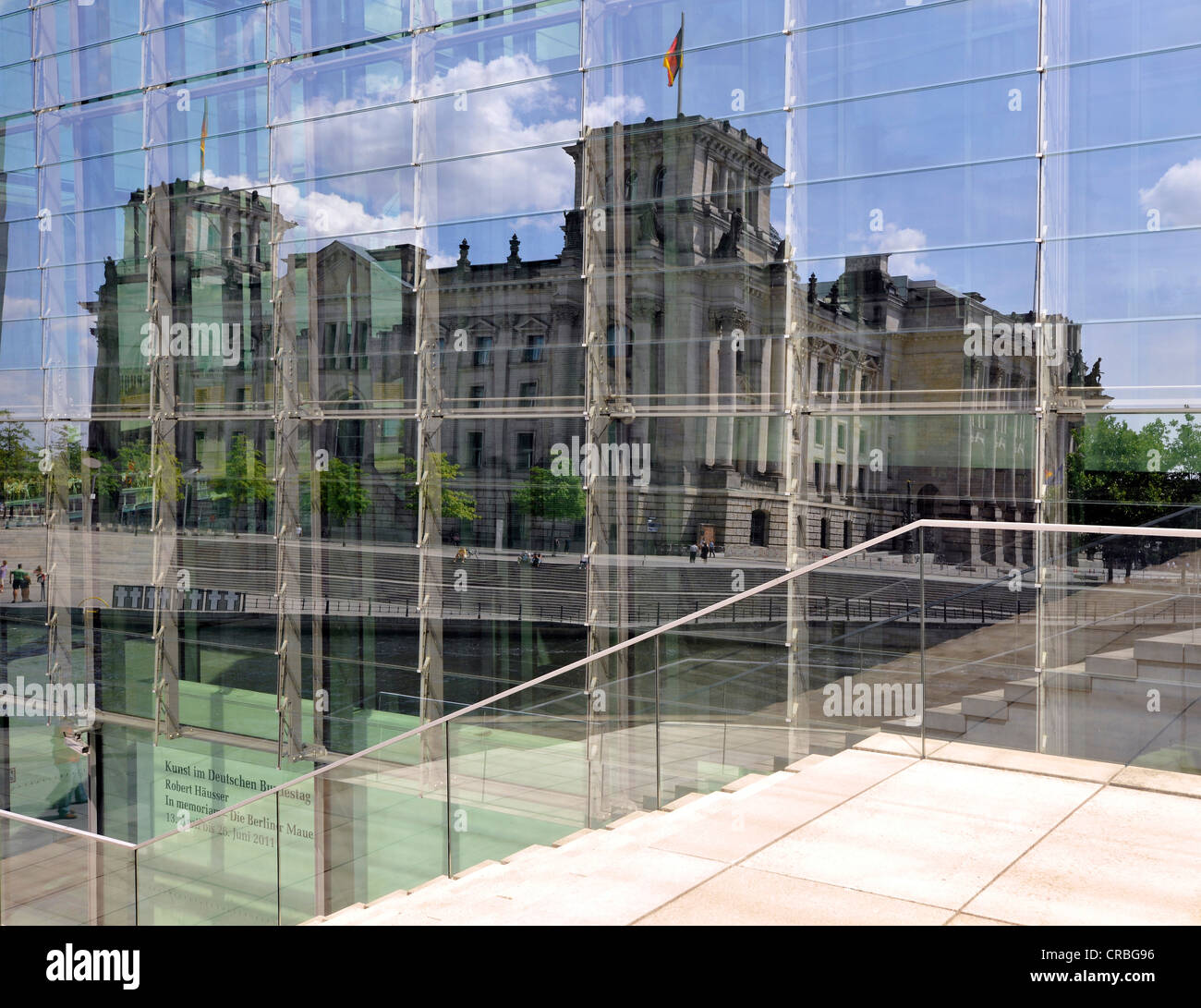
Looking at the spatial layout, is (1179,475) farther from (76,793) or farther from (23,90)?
(23,90)

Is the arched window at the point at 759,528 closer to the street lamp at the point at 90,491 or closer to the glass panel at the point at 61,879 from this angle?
the glass panel at the point at 61,879

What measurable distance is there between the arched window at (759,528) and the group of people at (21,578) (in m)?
9.82

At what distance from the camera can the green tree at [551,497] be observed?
36.4 ft

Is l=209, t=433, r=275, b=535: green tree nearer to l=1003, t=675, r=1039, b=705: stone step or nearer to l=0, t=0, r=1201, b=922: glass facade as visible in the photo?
l=0, t=0, r=1201, b=922: glass facade

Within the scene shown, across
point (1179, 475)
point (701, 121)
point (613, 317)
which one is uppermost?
point (701, 121)

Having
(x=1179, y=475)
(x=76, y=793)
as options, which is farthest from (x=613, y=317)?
(x=76, y=793)

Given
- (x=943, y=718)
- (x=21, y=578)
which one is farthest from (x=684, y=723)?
(x=21, y=578)

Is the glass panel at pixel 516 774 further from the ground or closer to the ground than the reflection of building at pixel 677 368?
closer to the ground

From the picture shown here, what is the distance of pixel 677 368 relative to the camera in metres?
10.7

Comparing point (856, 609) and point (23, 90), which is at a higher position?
point (23, 90)

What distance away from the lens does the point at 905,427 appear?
966 cm

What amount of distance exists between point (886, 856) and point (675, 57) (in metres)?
8.66

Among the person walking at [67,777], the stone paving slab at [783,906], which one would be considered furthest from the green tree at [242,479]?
the stone paving slab at [783,906]

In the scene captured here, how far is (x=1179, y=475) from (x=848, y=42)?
433cm
